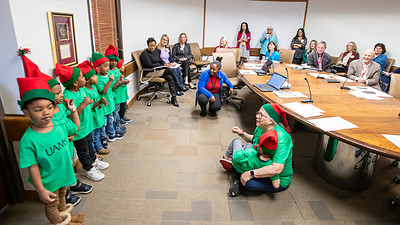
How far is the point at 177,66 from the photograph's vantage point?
17.1ft

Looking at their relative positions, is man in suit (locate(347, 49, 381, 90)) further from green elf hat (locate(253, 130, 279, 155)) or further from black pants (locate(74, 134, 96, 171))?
black pants (locate(74, 134, 96, 171))

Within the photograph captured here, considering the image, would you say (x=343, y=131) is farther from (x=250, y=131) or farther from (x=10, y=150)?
(x=10, y=150)

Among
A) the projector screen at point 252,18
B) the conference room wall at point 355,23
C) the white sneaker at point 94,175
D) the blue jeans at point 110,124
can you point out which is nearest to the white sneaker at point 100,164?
the white sneaker at point 94,175

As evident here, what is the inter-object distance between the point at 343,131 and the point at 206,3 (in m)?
6.62

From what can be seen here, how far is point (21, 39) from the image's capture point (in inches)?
71.8

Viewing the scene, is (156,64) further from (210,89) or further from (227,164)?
(227,164)

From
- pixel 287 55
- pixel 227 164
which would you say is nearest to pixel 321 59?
pixel 287 55

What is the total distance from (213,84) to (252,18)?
4536 mm

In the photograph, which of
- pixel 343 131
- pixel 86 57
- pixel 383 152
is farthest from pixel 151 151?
pixel 383 152

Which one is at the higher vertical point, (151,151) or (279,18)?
(279,18)

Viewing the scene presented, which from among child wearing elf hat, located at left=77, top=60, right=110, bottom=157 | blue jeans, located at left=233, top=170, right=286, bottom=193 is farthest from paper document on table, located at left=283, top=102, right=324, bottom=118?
child wearing elf hat, located at left=77, top=60, right=110, bottom=157

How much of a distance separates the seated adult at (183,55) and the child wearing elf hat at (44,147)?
4.43 metres

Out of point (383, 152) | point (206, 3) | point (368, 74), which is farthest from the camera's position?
point (206, 3)

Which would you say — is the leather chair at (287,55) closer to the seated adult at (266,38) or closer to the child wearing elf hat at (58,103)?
the seated adult at (266,38)
